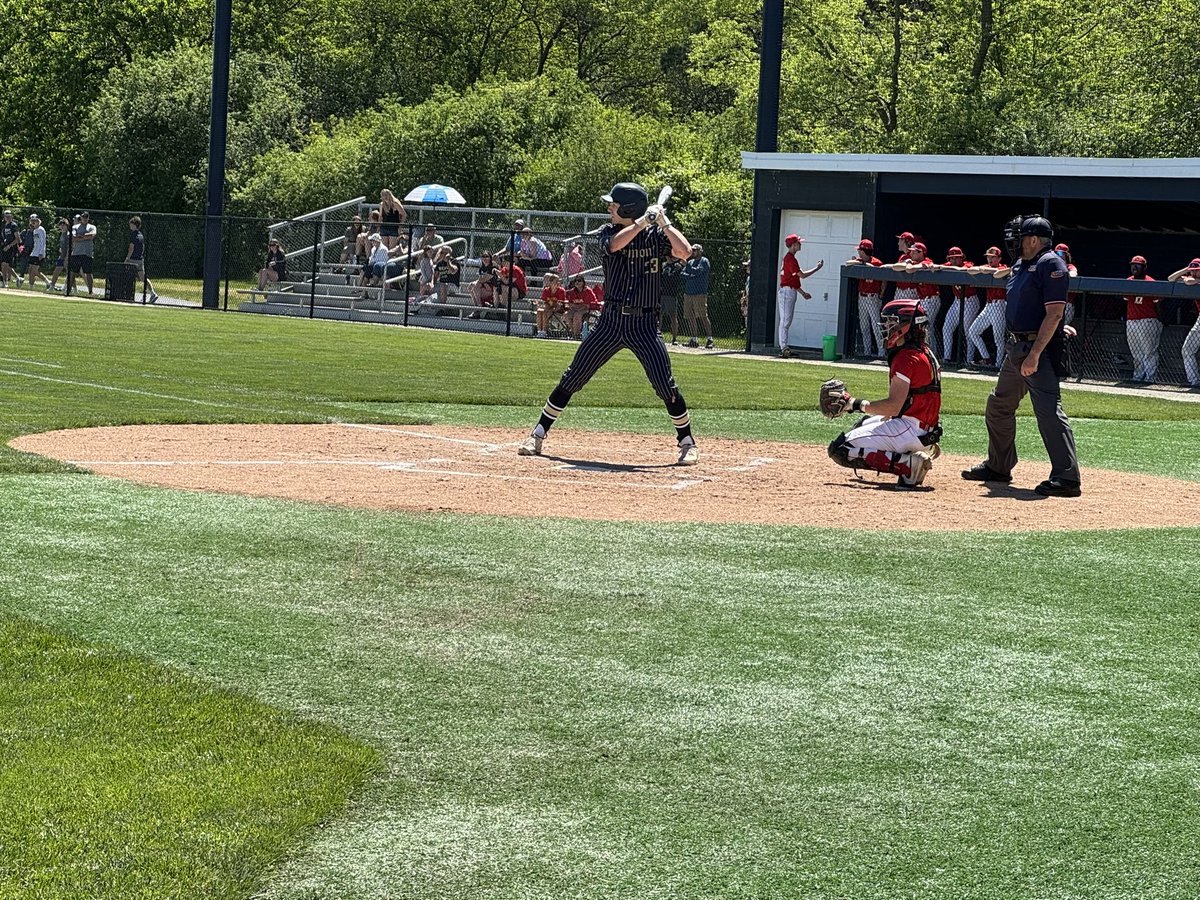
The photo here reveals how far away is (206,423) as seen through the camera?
1401 cm

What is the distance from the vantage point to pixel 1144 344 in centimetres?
2559

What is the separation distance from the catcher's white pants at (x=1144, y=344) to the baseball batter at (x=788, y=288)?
552 cm

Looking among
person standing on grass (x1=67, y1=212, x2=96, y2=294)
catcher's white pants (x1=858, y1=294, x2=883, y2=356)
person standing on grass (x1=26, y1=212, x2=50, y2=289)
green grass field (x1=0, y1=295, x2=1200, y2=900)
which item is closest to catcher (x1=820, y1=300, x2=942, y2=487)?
green grass field (x1=0, y1=295, x2=1200, y2=900)

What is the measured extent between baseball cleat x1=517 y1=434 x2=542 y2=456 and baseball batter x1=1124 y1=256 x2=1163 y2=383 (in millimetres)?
15446

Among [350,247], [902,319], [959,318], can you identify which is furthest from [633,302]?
[350,247]

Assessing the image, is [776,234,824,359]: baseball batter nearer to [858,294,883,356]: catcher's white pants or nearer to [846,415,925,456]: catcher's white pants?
[858,294,883,356]: catcher's white pants

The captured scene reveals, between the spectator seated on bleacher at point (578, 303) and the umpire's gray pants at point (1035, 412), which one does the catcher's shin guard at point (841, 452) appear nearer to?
the umpire's gray pants at point (1035, 412)

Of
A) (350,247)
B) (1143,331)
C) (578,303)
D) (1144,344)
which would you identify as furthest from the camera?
(350,247)

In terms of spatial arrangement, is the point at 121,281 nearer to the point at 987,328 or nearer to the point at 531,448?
the point at 987,328

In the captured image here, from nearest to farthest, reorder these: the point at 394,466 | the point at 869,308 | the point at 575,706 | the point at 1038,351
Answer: the point at 575,706
the point at 1038,351
the point at 394,466
the point at 869,308

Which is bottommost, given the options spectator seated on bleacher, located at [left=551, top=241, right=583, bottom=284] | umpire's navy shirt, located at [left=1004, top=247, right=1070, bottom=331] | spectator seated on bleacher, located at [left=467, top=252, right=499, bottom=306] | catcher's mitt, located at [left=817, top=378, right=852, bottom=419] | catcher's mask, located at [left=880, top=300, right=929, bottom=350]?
catcher's mitt, located at [left=817, top=378, right=852, bottom=419]

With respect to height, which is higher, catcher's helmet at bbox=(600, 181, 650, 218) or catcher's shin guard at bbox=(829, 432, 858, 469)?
catcher's helmet at bbox=(600, 181, 650, 218)

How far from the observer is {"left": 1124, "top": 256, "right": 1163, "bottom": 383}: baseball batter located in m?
25.4

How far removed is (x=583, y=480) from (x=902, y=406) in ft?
7.48
